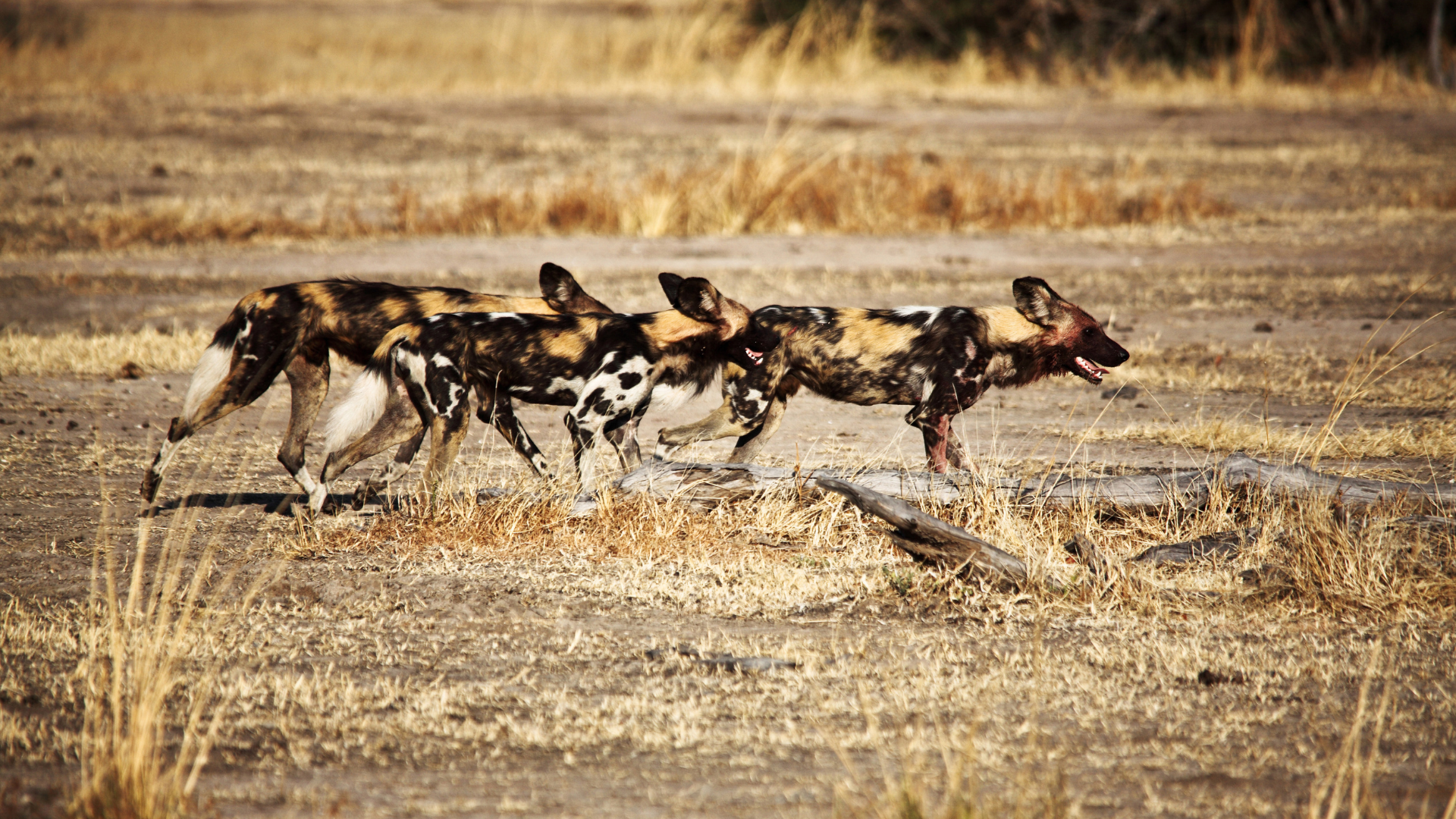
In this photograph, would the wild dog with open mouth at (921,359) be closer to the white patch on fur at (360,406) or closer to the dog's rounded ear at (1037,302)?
the dog's rounded ear at (1037,302)

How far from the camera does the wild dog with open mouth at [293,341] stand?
6.86 m

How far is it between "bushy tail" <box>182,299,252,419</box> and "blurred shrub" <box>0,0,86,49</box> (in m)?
23.0

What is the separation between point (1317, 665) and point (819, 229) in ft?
38.4

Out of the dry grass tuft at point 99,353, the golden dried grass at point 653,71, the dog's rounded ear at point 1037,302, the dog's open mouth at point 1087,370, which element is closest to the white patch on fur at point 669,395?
the dog's rounded ear at point 1037,302

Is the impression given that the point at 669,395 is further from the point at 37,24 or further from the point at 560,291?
the point at 37,24

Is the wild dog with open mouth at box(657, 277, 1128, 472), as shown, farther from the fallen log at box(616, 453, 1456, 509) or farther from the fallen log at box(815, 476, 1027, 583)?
the fallen log at box(815, 476, 1027, 583)

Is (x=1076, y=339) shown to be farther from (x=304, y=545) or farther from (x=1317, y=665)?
(x=304, y=545)

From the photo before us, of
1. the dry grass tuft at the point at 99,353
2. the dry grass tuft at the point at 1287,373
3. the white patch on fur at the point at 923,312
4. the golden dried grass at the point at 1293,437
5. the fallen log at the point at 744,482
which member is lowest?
the dry grass tuft at the point at 1287,373

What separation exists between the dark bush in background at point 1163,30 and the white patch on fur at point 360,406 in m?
22.2

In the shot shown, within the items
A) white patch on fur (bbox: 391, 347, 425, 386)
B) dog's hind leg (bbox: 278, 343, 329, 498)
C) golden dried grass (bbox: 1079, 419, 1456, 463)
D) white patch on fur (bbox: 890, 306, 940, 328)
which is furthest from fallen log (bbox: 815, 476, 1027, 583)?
dog's hind leg (bbox: 278, 343, 329, 498)

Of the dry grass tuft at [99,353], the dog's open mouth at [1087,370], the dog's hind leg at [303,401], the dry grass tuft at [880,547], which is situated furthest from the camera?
the dry grass tuft at [99,353]

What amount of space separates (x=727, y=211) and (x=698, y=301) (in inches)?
381

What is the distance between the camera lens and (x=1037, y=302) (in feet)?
23.0

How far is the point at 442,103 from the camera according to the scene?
77.5 ft
